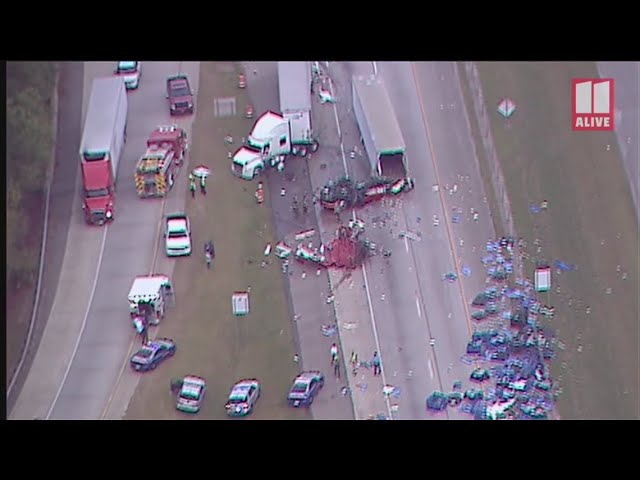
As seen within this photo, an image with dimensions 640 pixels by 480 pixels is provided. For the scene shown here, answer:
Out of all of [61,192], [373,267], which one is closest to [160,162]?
[61,192]

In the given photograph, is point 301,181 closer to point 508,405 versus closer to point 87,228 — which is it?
point 87,228

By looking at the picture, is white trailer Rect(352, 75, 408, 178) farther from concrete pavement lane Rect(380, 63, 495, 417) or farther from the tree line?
the tree line

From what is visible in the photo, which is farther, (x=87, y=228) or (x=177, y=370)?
(x=87, y=228)

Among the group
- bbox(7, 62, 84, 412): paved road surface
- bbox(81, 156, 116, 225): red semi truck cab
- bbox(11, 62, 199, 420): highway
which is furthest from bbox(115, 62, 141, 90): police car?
bbox(81, 156, 116, 225): red semi truck cab

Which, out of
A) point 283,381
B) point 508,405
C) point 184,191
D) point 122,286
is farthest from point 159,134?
point 508,405

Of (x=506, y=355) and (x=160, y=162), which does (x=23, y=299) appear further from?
(x=506, y=355)

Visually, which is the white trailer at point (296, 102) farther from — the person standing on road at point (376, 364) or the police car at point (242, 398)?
the police car at point (242, 398)
